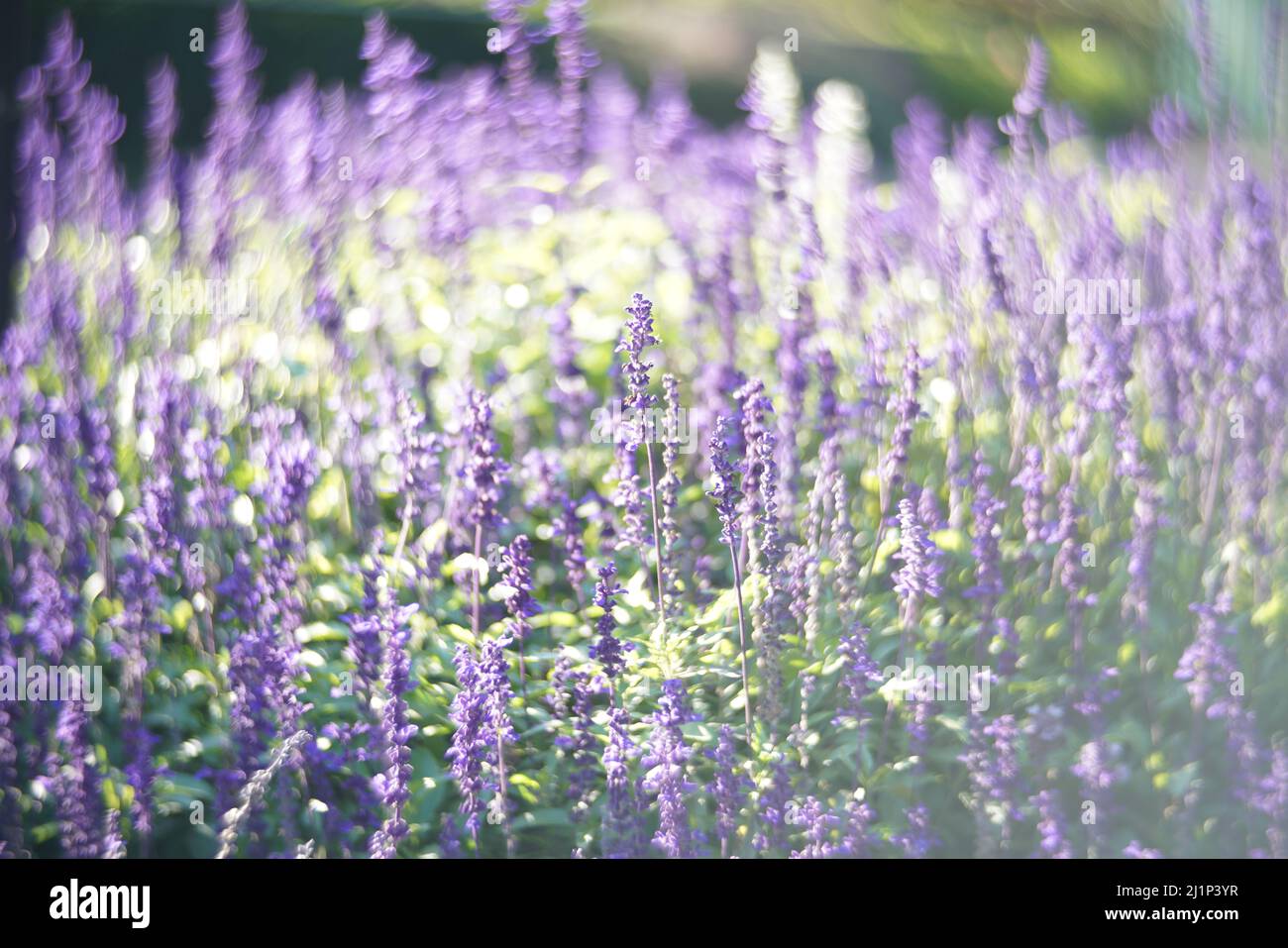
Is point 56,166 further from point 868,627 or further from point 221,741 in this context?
point 868,627

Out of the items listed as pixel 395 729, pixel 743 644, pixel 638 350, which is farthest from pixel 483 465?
pixel 743 644

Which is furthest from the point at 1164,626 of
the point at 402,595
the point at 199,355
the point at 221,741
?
the point at 199,355

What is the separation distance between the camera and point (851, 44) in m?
3.34

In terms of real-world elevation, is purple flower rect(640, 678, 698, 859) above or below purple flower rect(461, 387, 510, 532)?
below

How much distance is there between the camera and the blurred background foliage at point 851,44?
3.14m

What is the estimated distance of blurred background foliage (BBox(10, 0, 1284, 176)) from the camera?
3.14 metres

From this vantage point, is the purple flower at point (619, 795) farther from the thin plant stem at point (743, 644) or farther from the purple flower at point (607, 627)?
the thin plant stem at point (743, 644)

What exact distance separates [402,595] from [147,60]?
5.49 feet
